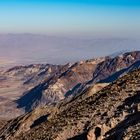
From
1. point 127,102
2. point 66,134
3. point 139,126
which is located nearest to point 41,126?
point 66,134

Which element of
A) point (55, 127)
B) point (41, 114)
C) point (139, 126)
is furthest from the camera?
point (41, 114)

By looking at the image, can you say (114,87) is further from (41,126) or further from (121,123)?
(121,123)

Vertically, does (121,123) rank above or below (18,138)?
above

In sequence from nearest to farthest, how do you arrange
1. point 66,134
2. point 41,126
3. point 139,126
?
point 139,126 → point 66,134 → point 41,126

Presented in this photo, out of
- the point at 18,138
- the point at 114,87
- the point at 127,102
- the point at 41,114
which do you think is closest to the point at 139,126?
the point at 127,102

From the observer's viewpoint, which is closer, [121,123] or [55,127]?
[121,123]

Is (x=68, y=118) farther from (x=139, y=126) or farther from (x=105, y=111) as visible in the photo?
(x=139, y=126)
